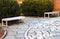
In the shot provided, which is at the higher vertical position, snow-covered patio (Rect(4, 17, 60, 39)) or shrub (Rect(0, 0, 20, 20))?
shrub (Rect(0, 0, 20, 20))

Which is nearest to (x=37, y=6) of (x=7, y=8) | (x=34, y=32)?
(x=7, y=8)

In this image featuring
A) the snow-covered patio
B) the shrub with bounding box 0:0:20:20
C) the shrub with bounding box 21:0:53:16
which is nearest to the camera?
the snow-covered patio

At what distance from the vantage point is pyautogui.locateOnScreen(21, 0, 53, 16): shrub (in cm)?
1438

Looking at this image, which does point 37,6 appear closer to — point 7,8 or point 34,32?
point 7,8

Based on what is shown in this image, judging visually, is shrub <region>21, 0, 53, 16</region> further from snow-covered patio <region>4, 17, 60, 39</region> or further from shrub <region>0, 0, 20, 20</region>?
snow-covered patio <region>4, 17, 60, 39</region>

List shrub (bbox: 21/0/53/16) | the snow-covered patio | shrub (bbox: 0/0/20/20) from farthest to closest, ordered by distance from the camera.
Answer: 1. shrub (bbox: 21/0/53/16)
2. shrub (bbox: 0/0/20/20)
3. the snow-covered patio

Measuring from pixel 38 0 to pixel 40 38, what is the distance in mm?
8231

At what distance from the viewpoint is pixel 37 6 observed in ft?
47.4

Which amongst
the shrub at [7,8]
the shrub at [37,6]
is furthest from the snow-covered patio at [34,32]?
the shrub at [37,6]

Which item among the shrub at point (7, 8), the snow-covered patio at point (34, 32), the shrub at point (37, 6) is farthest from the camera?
the shrub at point (37, 6)

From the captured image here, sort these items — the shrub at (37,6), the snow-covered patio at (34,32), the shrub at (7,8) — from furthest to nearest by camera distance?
the shrub at (37,6) → the shrub at (7,8) → the snow-covered patio at (34,32)

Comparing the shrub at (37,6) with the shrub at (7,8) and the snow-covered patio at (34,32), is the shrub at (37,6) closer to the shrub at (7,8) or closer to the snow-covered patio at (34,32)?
the shrub at (7,8)

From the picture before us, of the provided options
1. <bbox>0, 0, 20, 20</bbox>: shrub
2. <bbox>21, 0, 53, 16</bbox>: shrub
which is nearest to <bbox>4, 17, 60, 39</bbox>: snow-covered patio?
<bbox>0, 0, 20, 20</bbox>: shrub

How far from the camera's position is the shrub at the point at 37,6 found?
47.2 feet
